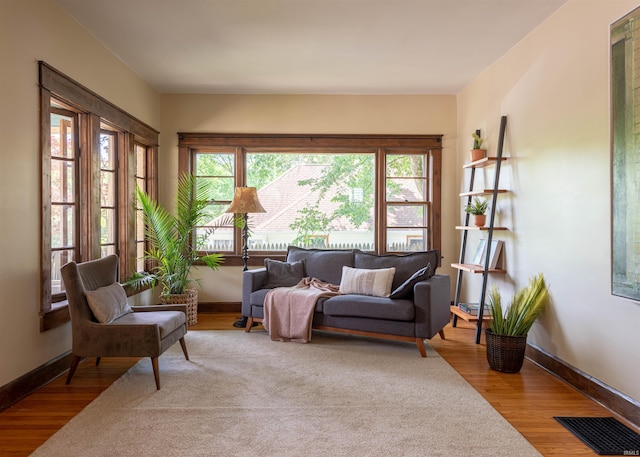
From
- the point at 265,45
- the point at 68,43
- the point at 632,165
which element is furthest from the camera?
the point at 265,45

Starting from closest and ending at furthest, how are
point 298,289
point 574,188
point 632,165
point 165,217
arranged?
point 632,165, point 574,188, point 298,289, point 165,217

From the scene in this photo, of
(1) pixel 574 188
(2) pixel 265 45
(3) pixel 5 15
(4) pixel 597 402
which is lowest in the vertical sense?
(4) pixel 597 402

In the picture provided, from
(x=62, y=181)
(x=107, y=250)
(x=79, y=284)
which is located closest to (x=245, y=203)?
(x=107, y=250)

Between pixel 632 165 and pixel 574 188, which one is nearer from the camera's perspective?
pixel 632 165

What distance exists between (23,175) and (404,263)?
3323 mm

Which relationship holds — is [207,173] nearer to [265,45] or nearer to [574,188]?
[265,45]

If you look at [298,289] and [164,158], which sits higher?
[164,158]

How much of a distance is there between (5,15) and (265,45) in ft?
6.57

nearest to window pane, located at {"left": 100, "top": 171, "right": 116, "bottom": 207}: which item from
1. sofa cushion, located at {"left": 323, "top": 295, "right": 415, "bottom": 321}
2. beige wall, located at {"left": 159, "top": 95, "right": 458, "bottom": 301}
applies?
beige wall, located at {"left": 159, "top": 95, "right": 458, "bottom": 301}

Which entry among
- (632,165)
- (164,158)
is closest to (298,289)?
(164,158)

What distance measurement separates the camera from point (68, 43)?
3.49 meters

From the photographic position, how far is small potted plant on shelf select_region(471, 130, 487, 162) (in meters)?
4.69

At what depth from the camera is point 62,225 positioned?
11.8 ft

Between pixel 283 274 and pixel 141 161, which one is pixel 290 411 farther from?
pixel 141 161
